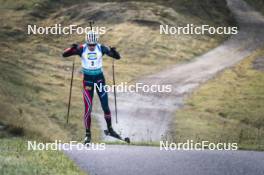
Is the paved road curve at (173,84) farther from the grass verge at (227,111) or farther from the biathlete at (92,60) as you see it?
the biathlete at (92,60)

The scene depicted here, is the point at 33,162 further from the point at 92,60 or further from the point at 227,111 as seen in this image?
the point at 227,111

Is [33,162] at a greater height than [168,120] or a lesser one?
lesser

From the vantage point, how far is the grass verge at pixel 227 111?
3597 centimetres

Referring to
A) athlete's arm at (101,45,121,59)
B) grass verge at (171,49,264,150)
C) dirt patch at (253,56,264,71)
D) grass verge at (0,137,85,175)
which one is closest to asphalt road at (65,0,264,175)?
grass verge at (0,137,85,175)

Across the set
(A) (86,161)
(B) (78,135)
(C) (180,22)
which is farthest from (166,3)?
(A) (86,161)

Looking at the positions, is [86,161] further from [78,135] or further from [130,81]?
[130,81]

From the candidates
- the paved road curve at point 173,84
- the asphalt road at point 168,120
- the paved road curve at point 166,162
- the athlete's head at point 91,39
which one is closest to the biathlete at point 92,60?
the athlete's head at point 91,39

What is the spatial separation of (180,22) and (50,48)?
16.1 metres

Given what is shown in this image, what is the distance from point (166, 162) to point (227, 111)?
24.9 metres

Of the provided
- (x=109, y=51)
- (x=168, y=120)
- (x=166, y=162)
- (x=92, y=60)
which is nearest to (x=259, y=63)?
(x=168, y=120)

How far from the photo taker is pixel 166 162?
1719cm

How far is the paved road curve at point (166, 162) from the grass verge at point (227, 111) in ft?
40.9

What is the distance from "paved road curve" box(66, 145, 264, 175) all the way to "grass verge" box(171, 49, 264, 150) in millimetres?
12473

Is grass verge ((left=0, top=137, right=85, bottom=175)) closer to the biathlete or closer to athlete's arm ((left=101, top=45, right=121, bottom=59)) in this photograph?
the biathlete
